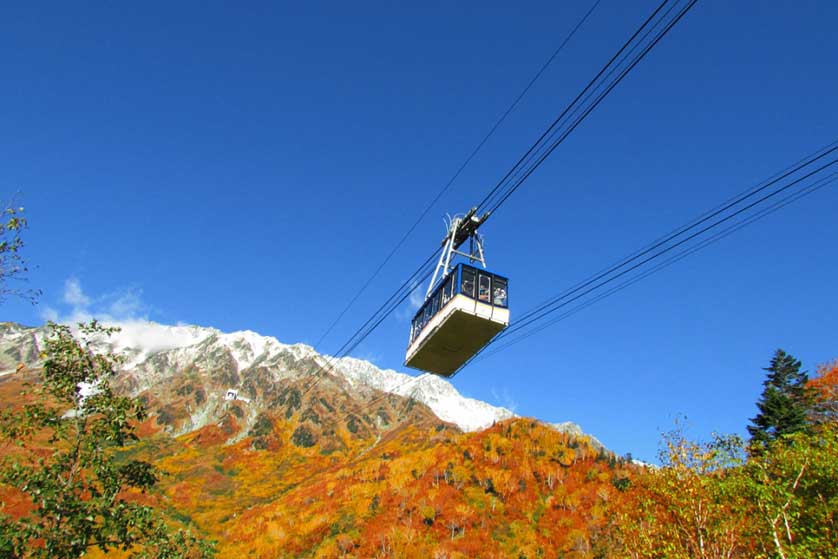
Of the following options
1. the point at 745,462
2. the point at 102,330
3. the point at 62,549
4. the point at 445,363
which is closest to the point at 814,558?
the point at 745,462

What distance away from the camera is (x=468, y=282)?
20.0 meters

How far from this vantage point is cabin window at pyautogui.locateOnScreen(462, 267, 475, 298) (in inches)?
776

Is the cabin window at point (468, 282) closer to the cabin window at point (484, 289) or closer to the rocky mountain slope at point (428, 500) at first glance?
the cabin window at point (484, 289)

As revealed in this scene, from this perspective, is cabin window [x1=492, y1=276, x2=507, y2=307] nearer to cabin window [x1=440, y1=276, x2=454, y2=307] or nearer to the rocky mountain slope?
cabin window [x1=440, y1=276, x2=454, y2=307]

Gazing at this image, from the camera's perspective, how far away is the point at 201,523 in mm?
109500

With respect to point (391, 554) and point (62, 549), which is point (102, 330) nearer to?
point (62, 549)

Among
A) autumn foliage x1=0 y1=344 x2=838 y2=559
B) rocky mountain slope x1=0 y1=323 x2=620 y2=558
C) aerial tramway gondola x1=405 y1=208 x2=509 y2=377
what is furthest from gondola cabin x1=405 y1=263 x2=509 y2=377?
rocky mountain slope x1=0 y1=323 x2=620 y2=558

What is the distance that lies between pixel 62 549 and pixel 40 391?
16.4 ft

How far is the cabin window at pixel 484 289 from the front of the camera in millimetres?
19906

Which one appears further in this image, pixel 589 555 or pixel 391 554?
pixel 391 554

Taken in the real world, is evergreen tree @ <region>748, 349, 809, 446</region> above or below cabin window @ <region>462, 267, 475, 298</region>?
above

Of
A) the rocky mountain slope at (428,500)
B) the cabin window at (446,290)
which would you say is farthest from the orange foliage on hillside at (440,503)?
the cabin window at (446,290)

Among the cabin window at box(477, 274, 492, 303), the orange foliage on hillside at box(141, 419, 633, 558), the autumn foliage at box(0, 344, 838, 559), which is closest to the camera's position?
the cabin window at box(477, 274, 492, 303)

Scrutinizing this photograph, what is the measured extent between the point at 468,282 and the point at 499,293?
137 centimetres
